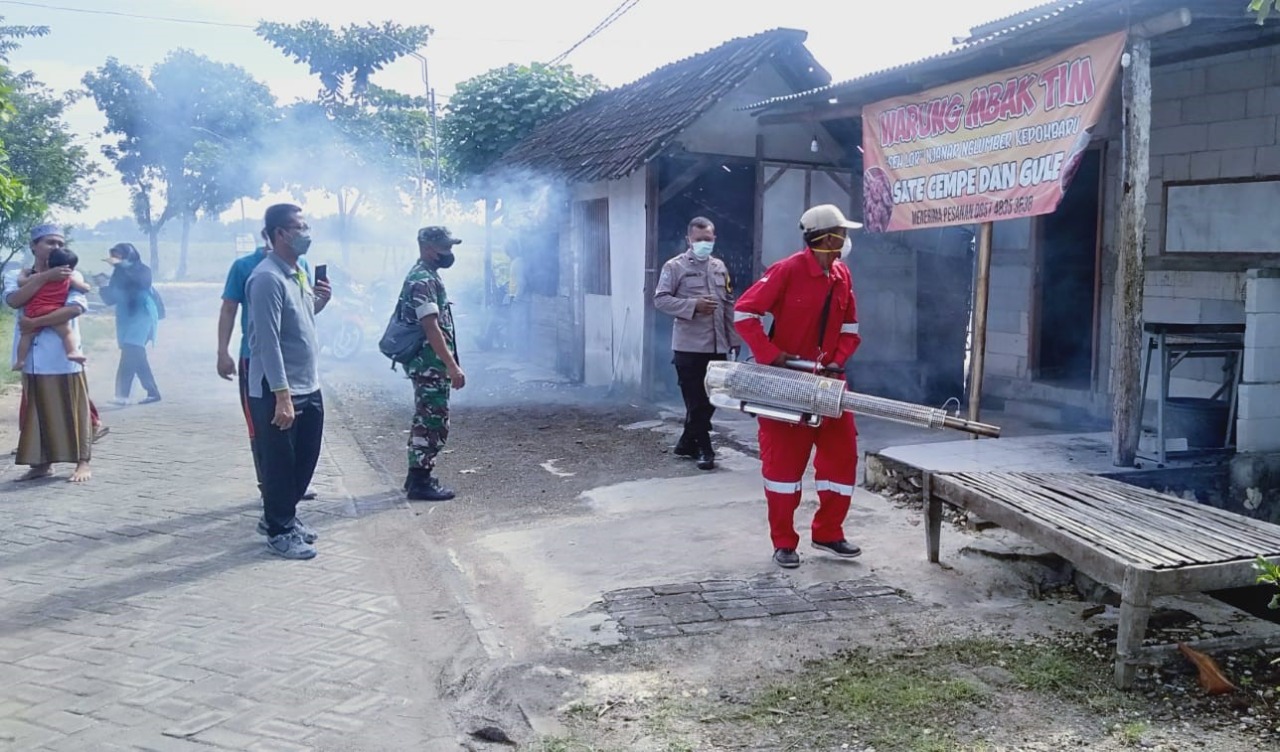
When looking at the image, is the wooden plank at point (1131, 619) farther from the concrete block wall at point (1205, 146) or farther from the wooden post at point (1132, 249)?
the concrete block wall at point (1205, 146)

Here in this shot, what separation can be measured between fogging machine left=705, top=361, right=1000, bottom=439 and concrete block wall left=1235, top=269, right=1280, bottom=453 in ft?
7.52

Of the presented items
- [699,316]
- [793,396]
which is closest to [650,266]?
[699,316]

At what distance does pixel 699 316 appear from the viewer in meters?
7.34

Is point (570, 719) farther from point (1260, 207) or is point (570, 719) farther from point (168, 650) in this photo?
point (1260, 207)

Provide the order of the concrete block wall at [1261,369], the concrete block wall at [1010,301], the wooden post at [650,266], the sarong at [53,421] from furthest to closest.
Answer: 1. the wooden post at [650,266]
2. the concrete block wall at [1010,301]
3. the sarong at [53,421]
4. the concrete block wall at [1261,369]

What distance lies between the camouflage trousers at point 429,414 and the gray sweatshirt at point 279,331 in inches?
45.2

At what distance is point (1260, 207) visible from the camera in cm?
715

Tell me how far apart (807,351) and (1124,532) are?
1792 mm

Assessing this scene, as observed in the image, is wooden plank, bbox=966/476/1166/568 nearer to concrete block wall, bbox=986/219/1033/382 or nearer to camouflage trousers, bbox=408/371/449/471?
camouflage trousers, bbox=408/371/449/471

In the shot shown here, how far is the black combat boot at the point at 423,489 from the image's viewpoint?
22.4 ft

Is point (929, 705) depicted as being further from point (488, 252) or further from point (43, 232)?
point (488, 252)

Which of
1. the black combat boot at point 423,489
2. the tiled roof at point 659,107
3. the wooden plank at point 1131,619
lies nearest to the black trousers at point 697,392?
the black combat boot at point 423,489

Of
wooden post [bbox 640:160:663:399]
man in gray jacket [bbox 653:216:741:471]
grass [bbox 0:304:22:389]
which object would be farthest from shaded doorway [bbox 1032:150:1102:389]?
grass [bbox 0:304:22:389]

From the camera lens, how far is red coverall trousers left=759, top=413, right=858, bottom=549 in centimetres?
500
